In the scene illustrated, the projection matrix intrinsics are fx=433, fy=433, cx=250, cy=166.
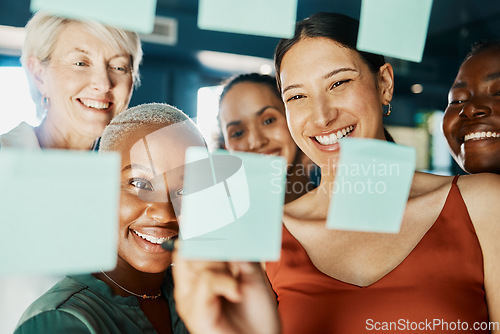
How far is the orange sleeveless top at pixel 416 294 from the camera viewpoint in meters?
0.65

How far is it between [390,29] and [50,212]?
1.81ft

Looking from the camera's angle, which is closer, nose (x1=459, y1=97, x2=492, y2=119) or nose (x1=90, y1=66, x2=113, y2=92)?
nose (x1=90, y1=66, x2=113, y2=92)

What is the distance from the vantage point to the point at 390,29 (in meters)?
0.68

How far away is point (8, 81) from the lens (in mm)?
500

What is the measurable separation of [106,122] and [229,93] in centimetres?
56

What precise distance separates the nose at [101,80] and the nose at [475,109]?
0.66 metres

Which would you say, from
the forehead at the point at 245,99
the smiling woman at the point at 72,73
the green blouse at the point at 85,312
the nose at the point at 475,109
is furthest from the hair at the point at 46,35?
the nose at the point at 475,109

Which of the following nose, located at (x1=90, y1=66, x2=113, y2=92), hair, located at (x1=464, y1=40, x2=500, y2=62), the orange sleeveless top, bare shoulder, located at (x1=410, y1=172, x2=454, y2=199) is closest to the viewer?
nose, located at (x1=90, y1=66, x2=113, y2=92)

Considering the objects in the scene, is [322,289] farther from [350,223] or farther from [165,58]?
[165,58]

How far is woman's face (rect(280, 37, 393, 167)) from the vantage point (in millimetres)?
720

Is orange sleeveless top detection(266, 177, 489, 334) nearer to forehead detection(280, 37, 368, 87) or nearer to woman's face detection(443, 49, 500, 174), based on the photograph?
woman's face detection(443, 49, 500, 174)

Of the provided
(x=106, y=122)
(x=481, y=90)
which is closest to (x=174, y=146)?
(x=106, y=122)

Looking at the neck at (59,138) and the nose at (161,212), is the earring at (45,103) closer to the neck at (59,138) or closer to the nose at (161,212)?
the neck at (59,138)

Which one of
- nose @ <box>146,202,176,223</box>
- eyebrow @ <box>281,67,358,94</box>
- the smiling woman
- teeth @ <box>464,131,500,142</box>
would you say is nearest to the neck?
the smiling woman
